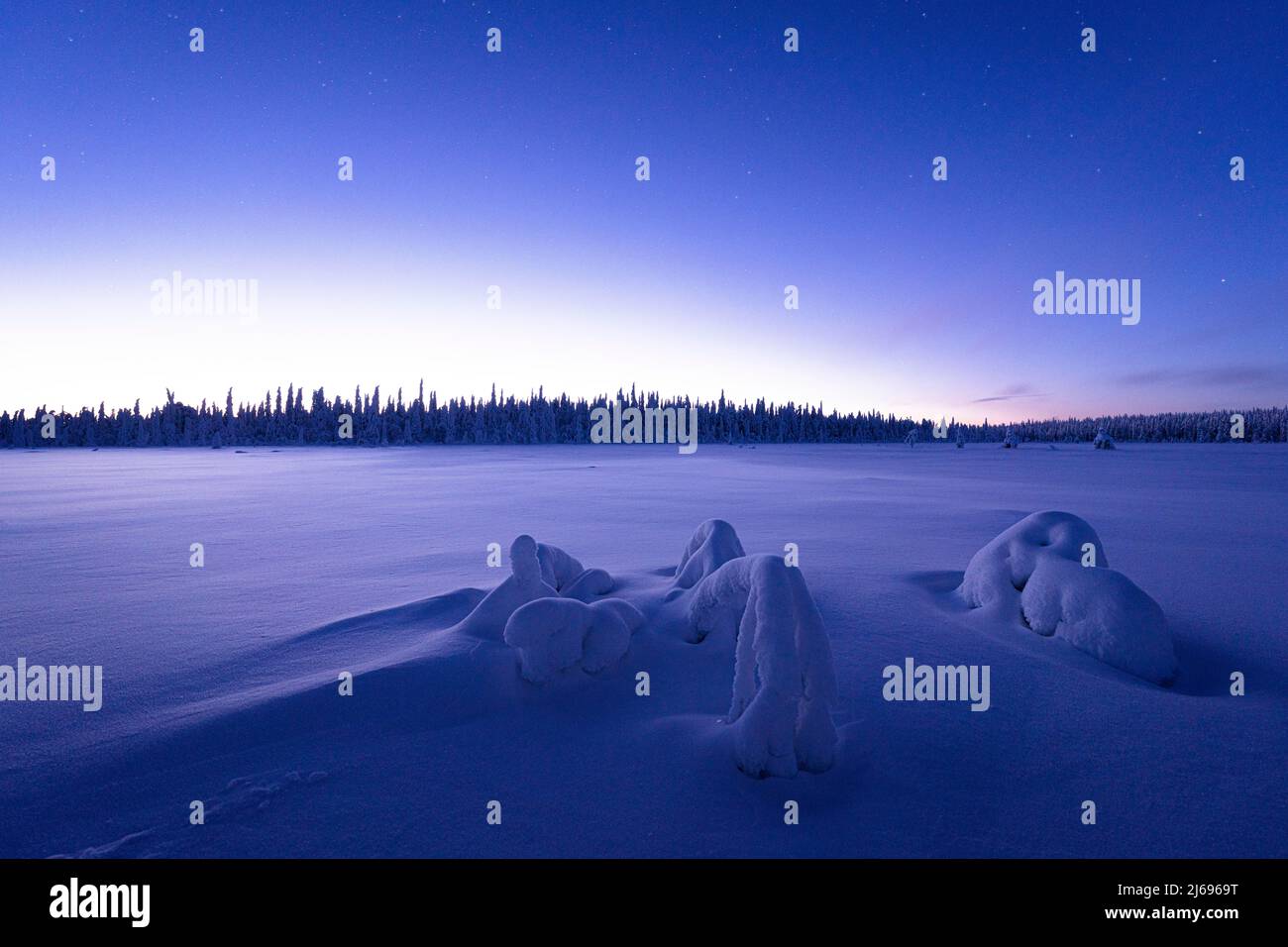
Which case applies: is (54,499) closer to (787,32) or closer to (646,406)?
(787,32)

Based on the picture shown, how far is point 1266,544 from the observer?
324 inches

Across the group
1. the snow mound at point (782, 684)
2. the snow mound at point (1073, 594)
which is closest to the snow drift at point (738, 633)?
the snow mound at point (782, 684)

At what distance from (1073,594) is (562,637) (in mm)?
4151

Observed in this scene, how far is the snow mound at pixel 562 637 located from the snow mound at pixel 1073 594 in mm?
3627

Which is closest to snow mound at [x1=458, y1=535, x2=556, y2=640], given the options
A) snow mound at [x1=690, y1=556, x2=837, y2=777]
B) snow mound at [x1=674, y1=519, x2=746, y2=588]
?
snow mound at [x1=674, y1=519, x2=746, y2=588]

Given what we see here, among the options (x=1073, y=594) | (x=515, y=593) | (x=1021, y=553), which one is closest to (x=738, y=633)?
(x=515, y=593)

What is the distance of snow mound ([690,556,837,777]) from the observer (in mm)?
2699

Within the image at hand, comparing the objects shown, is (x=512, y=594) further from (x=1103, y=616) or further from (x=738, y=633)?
(x=1103, y=616)

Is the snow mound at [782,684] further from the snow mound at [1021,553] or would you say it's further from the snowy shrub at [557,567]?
the snow mound at [1021,553]

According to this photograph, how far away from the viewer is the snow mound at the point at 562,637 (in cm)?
354

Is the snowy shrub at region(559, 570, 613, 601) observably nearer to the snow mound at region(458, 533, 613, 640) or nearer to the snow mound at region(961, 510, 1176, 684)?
the snow mound at region(458, 533, 613, 640)

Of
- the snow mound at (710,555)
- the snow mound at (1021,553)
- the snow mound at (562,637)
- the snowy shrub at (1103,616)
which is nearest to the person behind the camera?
the snow mound at (562,637)
